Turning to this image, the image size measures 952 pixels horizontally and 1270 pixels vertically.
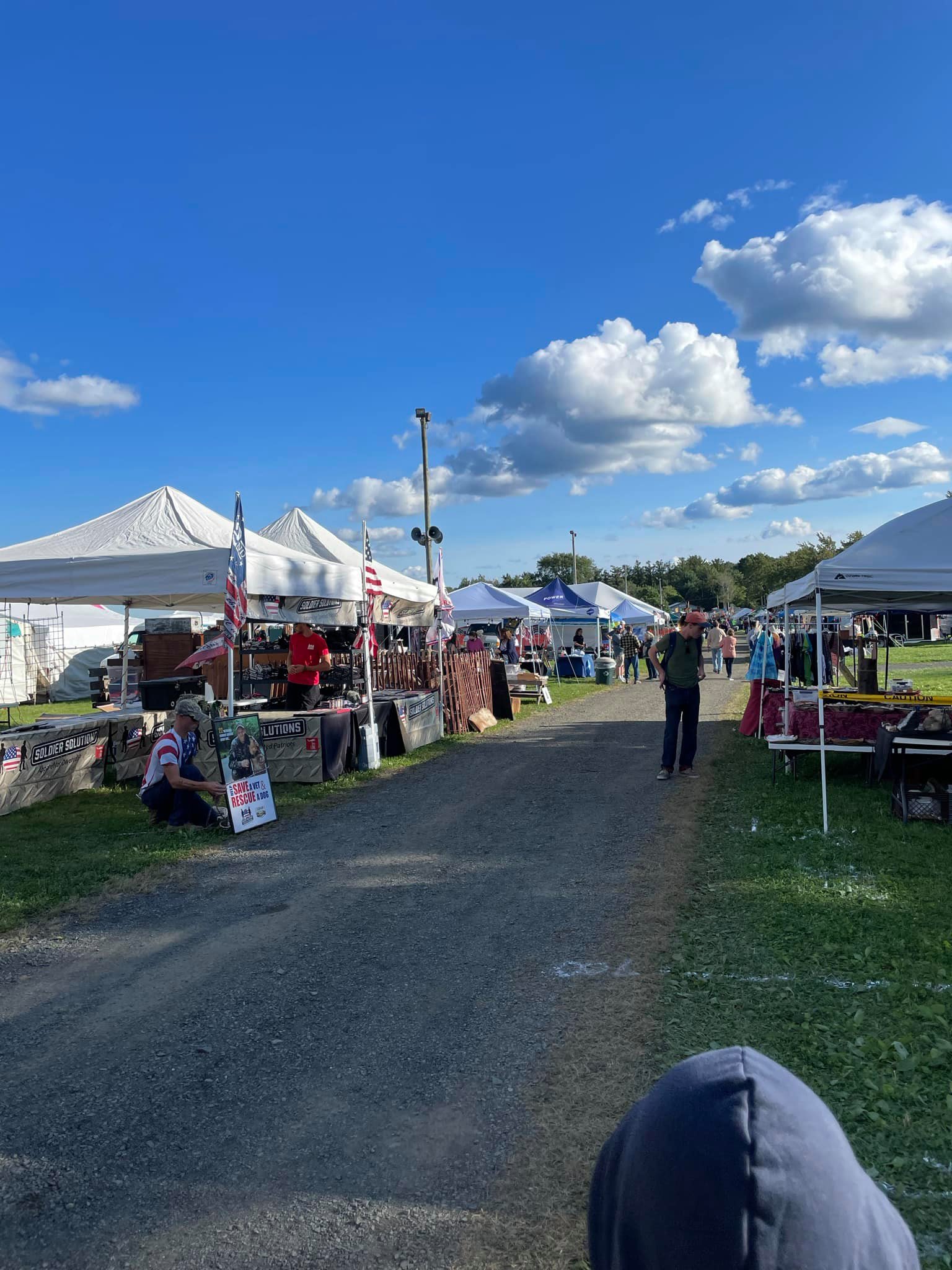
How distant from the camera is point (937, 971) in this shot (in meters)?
4.51

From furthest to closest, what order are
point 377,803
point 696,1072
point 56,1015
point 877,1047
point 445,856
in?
point 377,803, point 445,856, point 56,1015, point 877,1047, point 696,1072

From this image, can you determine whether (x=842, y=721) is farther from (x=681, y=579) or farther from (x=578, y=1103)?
(x=681, y=579)

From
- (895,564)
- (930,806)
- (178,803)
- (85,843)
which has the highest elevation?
(895,564)

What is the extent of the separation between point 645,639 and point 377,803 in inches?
1134

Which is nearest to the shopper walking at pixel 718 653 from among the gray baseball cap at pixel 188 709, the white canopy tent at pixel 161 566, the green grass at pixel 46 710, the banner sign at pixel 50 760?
the green grass at pixel 46 710

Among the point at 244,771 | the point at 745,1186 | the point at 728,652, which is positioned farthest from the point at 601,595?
the point at 745,1186

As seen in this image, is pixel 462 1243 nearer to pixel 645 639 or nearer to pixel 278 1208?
pixel 278 1208

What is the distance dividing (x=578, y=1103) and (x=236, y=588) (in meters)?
6.72

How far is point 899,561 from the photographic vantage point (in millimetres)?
7645

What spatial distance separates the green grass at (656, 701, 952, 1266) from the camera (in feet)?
10.5

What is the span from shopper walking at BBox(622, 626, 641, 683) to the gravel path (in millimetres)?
21579

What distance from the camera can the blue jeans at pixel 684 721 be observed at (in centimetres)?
1026

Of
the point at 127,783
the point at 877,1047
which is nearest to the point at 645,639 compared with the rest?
the point at 127,783

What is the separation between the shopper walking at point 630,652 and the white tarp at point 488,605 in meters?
4.74
